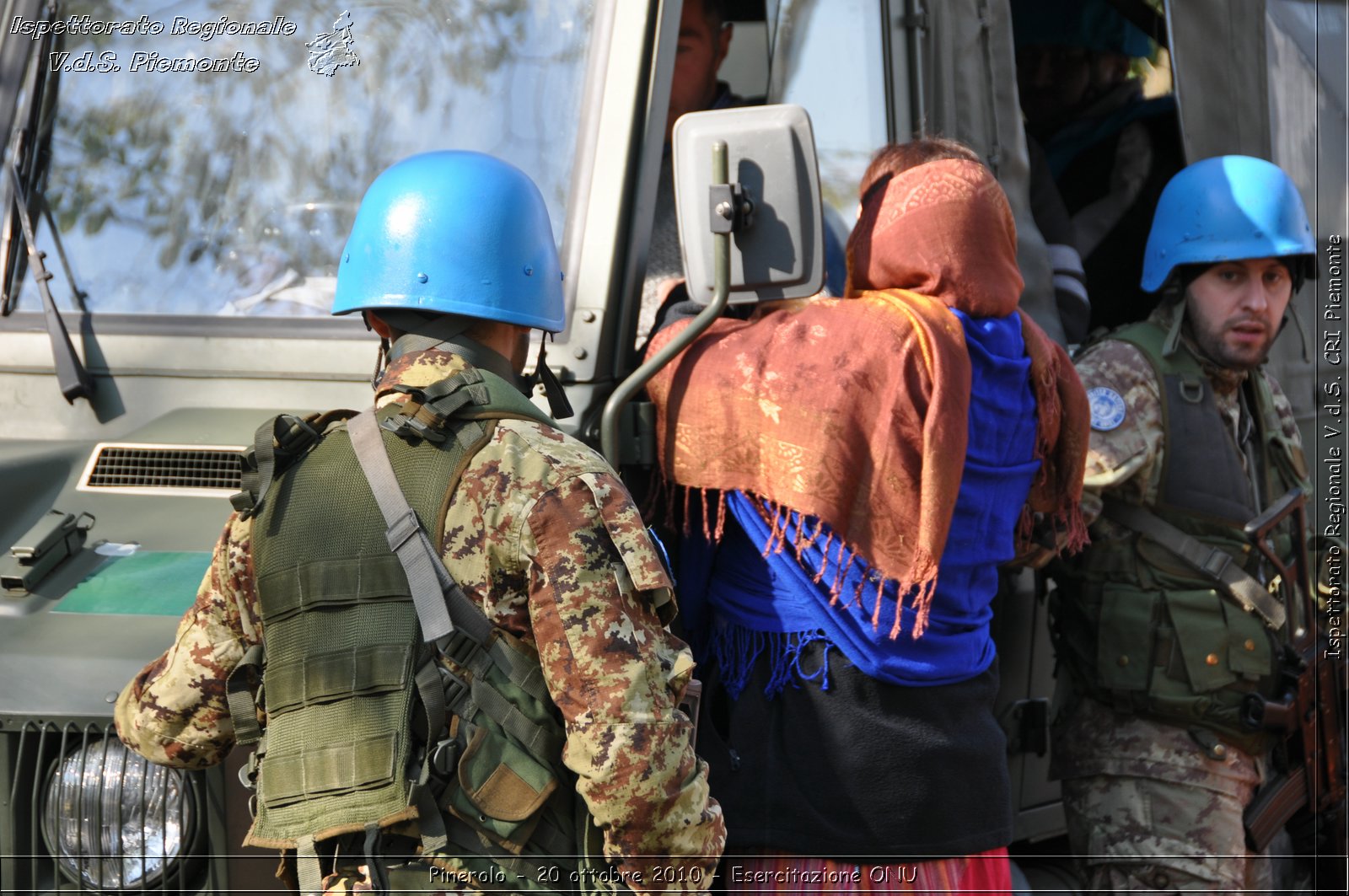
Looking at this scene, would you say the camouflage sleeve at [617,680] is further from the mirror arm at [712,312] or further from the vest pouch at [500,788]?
the mirror arm at [712,312]

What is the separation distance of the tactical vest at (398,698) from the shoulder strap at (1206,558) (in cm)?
182

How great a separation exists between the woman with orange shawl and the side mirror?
7.7 inches

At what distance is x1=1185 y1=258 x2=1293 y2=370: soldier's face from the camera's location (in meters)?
3.31

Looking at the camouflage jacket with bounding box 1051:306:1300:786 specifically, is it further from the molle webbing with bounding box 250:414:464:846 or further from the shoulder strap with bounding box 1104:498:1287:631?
the molle webbing with bounding box 250:414:464:846

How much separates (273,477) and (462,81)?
1.08 m

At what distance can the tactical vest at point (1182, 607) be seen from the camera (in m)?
3.16

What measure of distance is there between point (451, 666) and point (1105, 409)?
6.14ft

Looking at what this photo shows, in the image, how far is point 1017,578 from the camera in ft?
10.5

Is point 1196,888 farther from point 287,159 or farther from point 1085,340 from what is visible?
point 287,159

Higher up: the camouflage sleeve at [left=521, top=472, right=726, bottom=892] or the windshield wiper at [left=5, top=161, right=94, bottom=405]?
the windshield wiper at [left=5, top=161, right=94, bottom=405]

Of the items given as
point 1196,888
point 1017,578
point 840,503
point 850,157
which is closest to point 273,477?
point 840,503

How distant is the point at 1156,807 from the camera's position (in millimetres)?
3158

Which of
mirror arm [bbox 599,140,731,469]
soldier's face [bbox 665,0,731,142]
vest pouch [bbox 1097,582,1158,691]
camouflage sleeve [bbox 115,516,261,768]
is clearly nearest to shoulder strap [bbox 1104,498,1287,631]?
vest pouch [bbox 1097,582,1158,691]
